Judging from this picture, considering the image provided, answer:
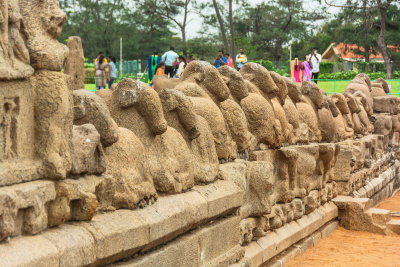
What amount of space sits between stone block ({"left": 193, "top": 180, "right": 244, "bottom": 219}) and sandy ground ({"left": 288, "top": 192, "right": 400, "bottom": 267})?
1841 mm

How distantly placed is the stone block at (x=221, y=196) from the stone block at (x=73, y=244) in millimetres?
1542

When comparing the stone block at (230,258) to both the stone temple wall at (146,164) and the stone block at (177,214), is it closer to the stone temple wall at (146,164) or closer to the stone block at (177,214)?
the stone temple wall at (146,164)

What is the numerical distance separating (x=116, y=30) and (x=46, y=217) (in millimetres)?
45811

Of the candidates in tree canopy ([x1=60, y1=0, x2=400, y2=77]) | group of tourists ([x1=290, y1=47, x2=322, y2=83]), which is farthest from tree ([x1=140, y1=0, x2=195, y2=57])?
group of tourists ([x1=290, y1=47, x2=322, y2=83])

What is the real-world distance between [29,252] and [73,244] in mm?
307

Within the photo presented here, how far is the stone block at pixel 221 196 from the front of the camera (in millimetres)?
4770

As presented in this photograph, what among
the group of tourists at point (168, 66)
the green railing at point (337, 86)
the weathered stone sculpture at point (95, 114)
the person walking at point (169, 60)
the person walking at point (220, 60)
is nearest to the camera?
the weathered stone sculpture at point (95, 114)

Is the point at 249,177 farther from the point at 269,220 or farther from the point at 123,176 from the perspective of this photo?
the point at 123,176

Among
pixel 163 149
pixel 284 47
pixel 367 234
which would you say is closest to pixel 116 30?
pixel 284 47

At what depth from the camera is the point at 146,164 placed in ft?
13.9

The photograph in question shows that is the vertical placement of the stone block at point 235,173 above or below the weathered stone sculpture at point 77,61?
below

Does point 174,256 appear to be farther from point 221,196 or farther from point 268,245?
point 268,245

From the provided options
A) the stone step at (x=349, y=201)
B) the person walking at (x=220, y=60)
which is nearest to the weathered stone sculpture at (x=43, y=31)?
the stone step at (x=349, y=201)

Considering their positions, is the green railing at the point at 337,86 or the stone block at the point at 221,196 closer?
the stone block at the point at 221,196
